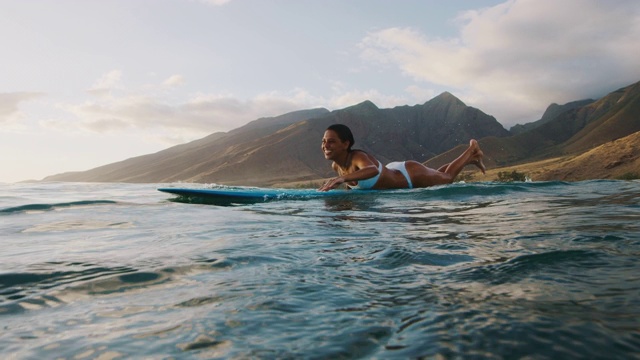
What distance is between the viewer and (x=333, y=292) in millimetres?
2082

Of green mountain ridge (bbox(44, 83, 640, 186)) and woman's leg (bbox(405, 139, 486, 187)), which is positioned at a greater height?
green mountain ridge (bbox(44, 83, 640, 186))

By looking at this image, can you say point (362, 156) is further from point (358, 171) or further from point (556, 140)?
point (556, 140)

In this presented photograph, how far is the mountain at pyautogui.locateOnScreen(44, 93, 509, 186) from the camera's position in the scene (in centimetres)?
10825

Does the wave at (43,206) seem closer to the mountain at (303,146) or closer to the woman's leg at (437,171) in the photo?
the woman's leg at (437,171)

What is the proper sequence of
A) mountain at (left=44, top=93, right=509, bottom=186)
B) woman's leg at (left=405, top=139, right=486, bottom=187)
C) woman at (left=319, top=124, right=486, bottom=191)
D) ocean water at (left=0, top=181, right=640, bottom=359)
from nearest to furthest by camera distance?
ocean water at (left=0, top=181, right=640, bottom=359) → woman at (left=319, top=124, right=486, bottom=191) → woman's leg at (left=405, top=139, right=486, bottom=187) → mountain at (left=44, top=93, right=509, bottom=186)

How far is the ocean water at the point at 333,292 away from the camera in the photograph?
4.77ft

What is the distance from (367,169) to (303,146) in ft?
365

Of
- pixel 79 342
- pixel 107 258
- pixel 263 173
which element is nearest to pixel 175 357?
pixel 79 342

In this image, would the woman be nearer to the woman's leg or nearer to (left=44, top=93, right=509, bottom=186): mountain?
the woman's leg

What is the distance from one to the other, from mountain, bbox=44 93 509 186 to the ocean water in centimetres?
9007

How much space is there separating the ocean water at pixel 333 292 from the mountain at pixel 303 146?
90.1 metres

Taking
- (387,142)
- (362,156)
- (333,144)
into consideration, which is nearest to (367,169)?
(362,156)

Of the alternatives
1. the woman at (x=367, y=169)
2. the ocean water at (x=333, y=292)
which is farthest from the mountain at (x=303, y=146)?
the ocean water at (x=333, y=292)

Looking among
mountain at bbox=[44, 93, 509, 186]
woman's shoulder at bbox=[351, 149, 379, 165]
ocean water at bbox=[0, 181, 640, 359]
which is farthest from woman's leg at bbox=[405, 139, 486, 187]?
mountain at bbox=[44, 93, 509, 186]
